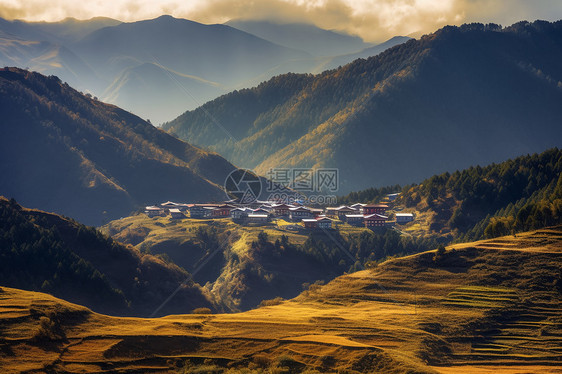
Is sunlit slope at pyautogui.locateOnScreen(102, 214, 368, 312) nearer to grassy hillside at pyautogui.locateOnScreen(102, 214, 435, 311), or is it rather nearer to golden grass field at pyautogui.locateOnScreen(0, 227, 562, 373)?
grassy hillside at pyautogui.locateOnScreen(102, 214, 435, 311)

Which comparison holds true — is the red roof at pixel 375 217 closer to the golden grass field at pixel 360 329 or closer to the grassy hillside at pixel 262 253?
the grassy hillside at pixel 262 253

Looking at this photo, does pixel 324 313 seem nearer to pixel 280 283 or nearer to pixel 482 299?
pixel 482 299

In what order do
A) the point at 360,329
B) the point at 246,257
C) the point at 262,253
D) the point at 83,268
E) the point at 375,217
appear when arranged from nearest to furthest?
the point at 360,329 < the point at 83,268 < the point at 246,257 < the point at 262,253 < the point at 375,217

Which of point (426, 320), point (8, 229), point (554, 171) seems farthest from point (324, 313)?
point (554, 171)

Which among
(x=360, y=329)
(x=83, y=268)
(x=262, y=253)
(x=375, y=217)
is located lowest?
(x=262, y=253)

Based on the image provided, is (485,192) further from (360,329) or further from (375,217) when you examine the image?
(360,329)

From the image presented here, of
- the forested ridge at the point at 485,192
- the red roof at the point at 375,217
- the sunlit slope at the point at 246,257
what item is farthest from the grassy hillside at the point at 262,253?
the forested ridge at the point at 485,192

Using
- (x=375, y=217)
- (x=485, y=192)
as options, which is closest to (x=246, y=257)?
(x=375, y=217)
